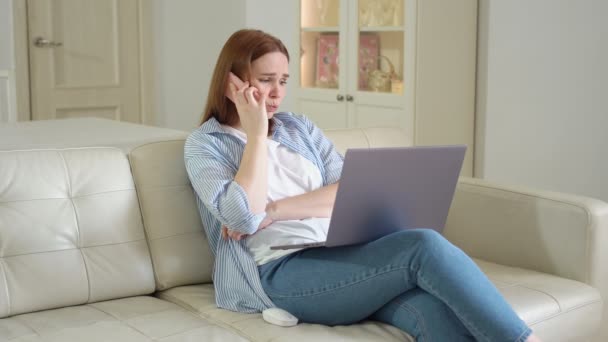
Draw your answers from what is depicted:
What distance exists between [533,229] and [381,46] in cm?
195

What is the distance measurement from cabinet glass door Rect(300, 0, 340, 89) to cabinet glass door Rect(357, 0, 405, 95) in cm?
18

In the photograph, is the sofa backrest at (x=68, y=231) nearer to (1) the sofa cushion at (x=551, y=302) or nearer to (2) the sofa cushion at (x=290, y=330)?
(2) the sofa cushion at (x=290, y=330)

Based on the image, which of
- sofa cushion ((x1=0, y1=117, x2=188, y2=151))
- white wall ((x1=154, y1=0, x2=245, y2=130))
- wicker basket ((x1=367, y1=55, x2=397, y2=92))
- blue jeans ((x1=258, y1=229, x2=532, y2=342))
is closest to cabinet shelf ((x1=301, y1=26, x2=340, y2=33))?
wicker basket ((x1=367, y1=55, x2=397, y2=92))

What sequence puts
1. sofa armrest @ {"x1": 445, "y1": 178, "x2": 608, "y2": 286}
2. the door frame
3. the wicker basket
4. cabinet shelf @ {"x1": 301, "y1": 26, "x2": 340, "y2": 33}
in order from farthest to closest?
the door frame < cabinet shelf @ {"x1": 301, "y1": 26, "x2": 340, "y2": 33} < the wicker basket < sofa armrest @ {"x1": 445, "y1": 178, "x2": 608, "y2": 286}

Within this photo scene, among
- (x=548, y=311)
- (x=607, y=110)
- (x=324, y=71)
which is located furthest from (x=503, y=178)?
(x=548, y=311)

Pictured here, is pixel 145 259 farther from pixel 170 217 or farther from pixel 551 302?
pixel 551 302

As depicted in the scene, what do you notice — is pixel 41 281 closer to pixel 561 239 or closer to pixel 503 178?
pixel 561 239

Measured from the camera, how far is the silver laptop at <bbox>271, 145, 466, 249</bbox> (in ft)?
5.95

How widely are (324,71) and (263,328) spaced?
111 inches

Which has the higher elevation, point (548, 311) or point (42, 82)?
point (42, 82)

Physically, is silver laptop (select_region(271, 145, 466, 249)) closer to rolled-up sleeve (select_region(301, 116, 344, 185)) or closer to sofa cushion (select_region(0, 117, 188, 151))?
rolled-up sleeve (select_region(301, 116, 344, 185))

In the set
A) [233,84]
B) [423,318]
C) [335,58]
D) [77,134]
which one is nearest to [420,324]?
[423,318]

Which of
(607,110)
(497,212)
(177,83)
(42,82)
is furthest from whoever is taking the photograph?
(177,83)

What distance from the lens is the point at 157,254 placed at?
2133 millimetres
